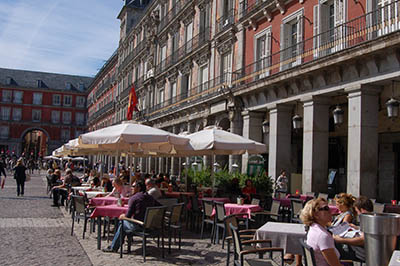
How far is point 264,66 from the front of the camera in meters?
19.3

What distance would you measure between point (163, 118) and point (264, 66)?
13609mm

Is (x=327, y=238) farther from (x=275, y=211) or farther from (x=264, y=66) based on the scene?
(x=264, y=66)

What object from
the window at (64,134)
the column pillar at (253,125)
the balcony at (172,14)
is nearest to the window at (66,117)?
the window at (64,134)

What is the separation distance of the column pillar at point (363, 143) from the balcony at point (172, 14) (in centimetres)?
1791

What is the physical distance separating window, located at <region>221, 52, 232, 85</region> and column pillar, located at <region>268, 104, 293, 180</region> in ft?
15.7

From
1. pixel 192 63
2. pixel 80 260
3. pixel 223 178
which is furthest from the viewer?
pixel 192 63

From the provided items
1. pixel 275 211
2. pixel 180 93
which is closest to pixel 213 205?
pixel 275 211

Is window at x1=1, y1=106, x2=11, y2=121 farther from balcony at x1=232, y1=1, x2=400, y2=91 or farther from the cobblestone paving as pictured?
the cobblestone paving

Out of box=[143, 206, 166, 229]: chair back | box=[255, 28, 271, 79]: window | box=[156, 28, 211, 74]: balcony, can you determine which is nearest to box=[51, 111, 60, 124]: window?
box=[156, 28, 211, 74]: balcony

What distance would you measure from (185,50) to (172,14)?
494cm

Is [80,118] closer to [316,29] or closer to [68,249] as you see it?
[316,29]

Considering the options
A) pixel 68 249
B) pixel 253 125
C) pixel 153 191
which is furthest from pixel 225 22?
pixel 68 249

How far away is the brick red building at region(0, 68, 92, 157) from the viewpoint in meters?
69.8

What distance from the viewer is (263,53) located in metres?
19.7
